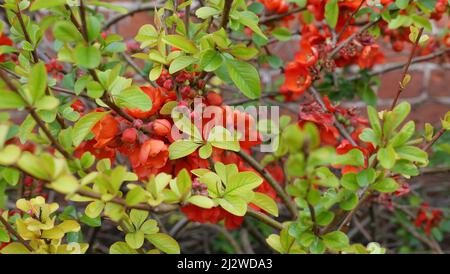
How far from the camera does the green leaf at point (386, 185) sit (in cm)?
54

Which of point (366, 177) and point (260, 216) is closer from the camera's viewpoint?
point (366, 177)

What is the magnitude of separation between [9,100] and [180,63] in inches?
8.1

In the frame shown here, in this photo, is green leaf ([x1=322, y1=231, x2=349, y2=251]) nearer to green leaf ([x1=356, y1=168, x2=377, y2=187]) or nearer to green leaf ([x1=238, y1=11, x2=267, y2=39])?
green leaf ([x1=356, y1=168, x2=377, y2=187])

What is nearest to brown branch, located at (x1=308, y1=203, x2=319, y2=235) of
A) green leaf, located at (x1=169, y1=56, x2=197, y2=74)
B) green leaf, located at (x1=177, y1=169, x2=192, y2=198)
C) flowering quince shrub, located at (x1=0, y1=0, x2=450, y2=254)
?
flowering quince shrub, located at (x1=0, y1=0, x2=450, y2=254)

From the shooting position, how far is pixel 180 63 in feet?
2.04

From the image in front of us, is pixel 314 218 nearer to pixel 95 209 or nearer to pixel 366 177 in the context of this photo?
pixel 366 177

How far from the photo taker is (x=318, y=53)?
891 millimetres

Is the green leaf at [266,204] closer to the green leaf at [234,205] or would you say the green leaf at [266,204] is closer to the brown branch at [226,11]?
→ the green leaf at [234,205]

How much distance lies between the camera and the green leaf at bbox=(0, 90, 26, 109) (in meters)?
0.47

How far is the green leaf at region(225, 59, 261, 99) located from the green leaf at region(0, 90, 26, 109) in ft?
0.77

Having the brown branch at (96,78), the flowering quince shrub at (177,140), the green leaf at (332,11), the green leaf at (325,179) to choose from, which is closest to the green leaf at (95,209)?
the flowering quince shrub at (177,140)

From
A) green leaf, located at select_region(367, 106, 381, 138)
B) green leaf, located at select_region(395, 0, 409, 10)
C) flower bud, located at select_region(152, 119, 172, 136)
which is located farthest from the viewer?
green leaf, located at select_region(395, 0, 409, 10)

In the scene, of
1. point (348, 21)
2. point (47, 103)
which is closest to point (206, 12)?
point (47, 103)

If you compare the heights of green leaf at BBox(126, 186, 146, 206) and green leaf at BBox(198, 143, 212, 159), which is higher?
green leaf at BBox(198, 143, 212, 159)
